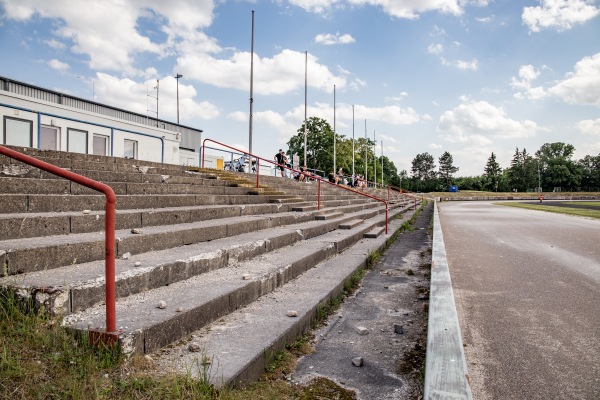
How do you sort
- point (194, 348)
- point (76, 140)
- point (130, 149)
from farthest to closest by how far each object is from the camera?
point (130, 149) < point (76, 140) < point (194, 348)

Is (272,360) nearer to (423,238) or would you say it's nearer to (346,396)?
(346,396)

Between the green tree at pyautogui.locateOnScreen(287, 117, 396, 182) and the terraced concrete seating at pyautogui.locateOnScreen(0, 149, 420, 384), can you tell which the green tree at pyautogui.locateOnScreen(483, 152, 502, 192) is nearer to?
the green tree at pyautogui.locateOnScreen(287, 117, 396, 182)

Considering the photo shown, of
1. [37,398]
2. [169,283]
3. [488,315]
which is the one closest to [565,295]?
[488,315]

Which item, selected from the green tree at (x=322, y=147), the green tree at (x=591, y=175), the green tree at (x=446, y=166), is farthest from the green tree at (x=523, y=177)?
the green tree at (x=322, y=147)

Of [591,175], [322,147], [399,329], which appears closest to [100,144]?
[399,329]

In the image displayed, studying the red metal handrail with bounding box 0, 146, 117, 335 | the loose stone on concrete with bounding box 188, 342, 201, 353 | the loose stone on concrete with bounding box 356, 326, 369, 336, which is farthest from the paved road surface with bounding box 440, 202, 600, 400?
the red metal handrail with bounding box 0, 146, 117, 335

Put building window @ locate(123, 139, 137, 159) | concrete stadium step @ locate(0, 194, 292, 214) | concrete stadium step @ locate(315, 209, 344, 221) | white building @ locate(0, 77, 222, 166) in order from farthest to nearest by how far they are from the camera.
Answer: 1. building window @ locate(123, 139, 137, 159)
2. white building @ locate(0, 77, 222, 166)
3. concrete stadium step @ locate(315, 209, 344, 221)
4. concrete stadium step @ locate(0, 194, 292, 214)

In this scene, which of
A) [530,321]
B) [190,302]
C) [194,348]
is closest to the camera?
[194,348]

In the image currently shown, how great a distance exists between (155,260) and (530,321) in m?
4.14

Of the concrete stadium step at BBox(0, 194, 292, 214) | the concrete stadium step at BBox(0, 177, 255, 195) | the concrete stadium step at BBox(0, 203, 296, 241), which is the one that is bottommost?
the concrete stadium step at BBox(0, 203, 296, 241)

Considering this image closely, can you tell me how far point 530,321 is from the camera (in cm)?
433

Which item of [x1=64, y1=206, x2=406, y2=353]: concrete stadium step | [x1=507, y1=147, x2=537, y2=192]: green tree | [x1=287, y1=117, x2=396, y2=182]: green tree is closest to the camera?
[x1=64, y1=206, x2=406, y2=353]: concrete stadium step

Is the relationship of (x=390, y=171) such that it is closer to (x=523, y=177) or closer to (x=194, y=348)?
(x=523, y=177)

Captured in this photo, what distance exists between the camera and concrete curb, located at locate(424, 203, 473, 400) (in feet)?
7.82
